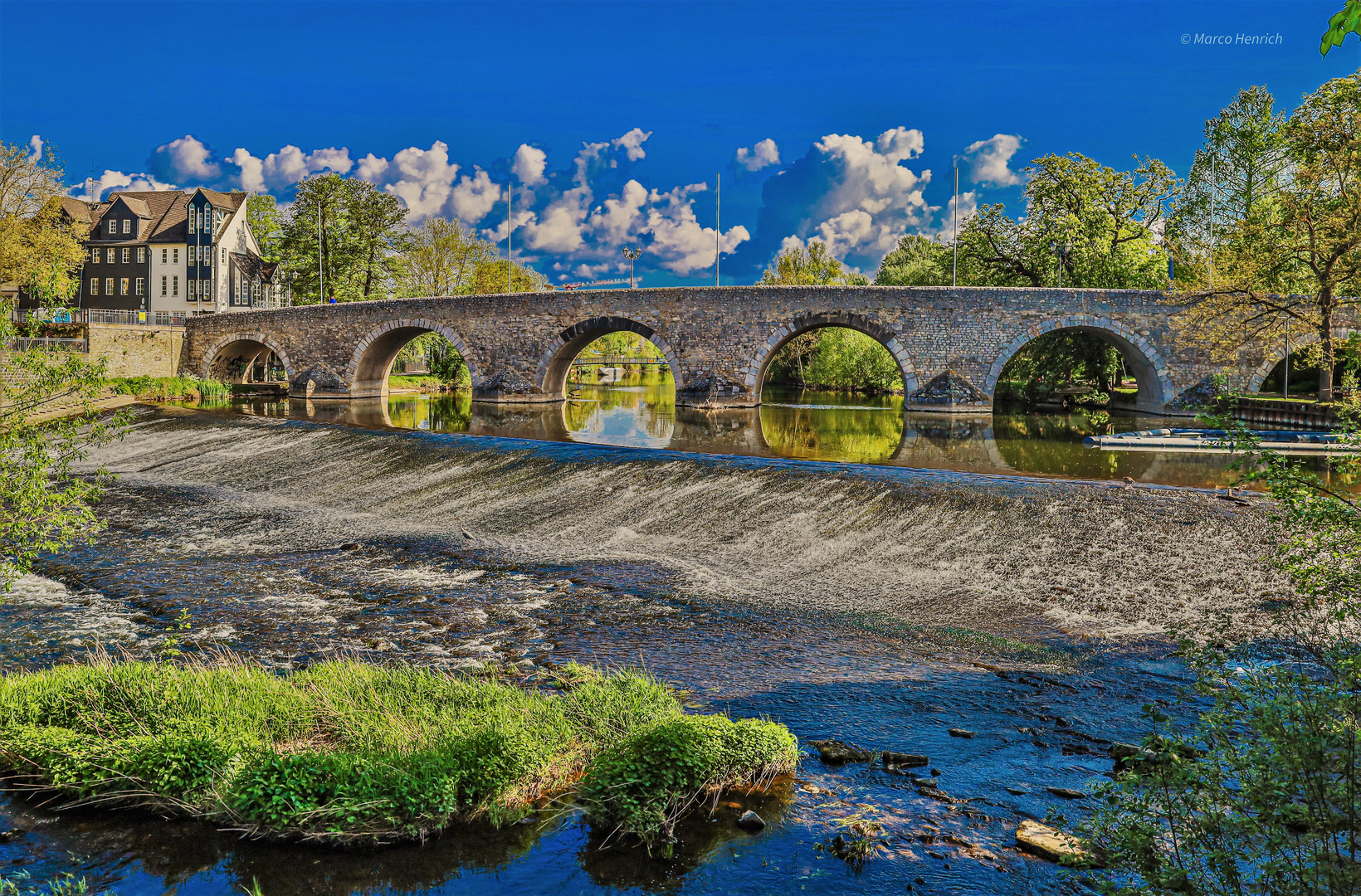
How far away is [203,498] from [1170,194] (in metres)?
37.6

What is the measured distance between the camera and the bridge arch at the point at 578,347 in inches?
1353

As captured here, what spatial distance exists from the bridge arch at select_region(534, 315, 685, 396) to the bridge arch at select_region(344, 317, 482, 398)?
282 cm

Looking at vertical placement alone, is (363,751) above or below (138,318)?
below

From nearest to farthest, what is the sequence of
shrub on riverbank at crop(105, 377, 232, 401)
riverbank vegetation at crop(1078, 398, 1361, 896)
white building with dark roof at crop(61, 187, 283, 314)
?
riverbank vegetation at crop(1078, 398, 1361, 896) → shrub on riverbank at crop(105, 377, 232, 401) → white building with dark roof at crop(61, 187, 283, 314)

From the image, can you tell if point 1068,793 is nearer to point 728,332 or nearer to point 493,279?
point 728,332

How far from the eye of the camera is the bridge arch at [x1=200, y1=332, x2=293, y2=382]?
130ft

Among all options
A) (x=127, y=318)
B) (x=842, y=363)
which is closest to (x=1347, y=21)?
(x=842, y=363)

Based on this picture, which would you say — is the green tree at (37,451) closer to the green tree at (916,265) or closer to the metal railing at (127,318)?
the metal railing at (127,318)

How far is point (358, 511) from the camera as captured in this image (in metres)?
15.5

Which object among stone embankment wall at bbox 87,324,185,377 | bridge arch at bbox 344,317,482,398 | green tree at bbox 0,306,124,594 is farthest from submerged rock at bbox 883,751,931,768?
stone embankment wall at bbox 87,324,185,377

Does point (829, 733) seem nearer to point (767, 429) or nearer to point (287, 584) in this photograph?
point (287, 584)

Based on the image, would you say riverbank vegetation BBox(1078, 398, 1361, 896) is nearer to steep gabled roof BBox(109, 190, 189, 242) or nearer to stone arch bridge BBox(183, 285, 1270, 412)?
stone arch bridge BBox(183, 285, 1270, 412)

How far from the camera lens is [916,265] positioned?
56.2m

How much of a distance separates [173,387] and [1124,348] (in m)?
36.7
